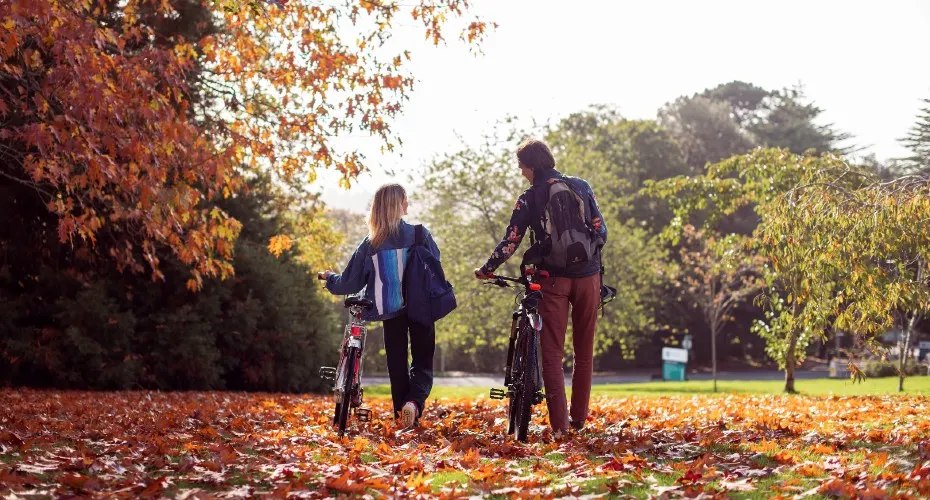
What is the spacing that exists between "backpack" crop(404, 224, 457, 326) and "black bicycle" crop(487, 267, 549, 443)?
69 centimetres

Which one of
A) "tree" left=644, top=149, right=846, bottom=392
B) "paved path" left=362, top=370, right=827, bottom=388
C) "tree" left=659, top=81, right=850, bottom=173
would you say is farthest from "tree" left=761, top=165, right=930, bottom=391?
"tree" left=659, top=81, right=850, bottom=173

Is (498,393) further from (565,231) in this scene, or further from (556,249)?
(565,231)

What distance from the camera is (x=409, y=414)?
752cm

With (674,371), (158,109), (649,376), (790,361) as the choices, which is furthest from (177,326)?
(649,376)

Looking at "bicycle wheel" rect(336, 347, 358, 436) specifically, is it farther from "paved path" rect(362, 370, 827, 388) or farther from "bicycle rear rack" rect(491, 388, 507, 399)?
"paved path" rect(362, 370, 827, 388)

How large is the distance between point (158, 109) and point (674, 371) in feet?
101

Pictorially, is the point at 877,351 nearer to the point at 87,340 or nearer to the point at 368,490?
the point at 368,490

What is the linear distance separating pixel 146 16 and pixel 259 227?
3.89 metres

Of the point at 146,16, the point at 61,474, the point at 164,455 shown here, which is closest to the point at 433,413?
the point at 164,455

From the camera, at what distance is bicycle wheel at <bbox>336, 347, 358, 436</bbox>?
7.13 meters

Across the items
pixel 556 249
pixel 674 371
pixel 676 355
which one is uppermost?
pixel 556 249

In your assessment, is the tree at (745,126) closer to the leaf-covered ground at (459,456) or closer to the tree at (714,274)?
the tree at (714,274)

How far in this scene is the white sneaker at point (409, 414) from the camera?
7.52m

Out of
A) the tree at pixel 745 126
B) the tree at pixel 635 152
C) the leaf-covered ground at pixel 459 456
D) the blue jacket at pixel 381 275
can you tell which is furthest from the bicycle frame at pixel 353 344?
the tree at pixel 745 126
